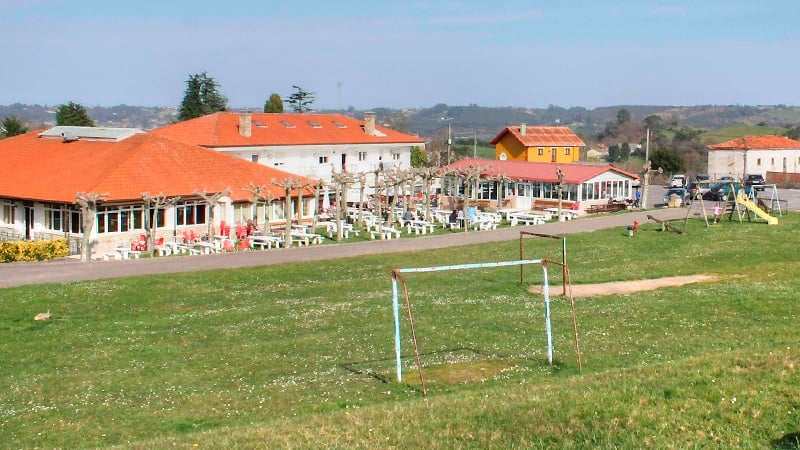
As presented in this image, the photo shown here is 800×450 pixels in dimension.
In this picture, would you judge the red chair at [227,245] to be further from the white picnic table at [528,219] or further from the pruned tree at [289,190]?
the white picnic table at [528,219]

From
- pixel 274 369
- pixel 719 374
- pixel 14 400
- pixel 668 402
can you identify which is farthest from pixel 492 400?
pixel 14 400

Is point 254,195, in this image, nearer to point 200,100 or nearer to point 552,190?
point 552,190

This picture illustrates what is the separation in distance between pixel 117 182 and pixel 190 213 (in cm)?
389

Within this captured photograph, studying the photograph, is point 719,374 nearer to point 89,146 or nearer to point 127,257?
point 127,257

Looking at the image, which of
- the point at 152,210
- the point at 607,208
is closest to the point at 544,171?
the point at 607,208

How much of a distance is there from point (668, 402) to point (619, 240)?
28276 mm

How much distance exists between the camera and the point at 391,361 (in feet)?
60.8

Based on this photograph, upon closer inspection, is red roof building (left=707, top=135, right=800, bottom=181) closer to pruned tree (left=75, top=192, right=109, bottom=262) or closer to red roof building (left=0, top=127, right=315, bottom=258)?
red roof building (left=0, top=127, right=315, bottom=258)

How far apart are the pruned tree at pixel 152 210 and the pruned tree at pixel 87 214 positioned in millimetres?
2031

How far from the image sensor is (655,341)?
19.4m

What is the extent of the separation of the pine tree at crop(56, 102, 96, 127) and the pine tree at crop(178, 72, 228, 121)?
1608 centimetres

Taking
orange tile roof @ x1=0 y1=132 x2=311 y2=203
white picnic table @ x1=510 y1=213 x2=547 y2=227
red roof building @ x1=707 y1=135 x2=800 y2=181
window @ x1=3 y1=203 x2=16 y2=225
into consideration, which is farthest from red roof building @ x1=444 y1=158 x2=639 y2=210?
window @ x1=3 y1=203 x2=16 y2=225

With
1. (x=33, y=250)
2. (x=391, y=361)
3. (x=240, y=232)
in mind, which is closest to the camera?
(x=391, y=361)

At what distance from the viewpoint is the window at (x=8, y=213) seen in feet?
149
